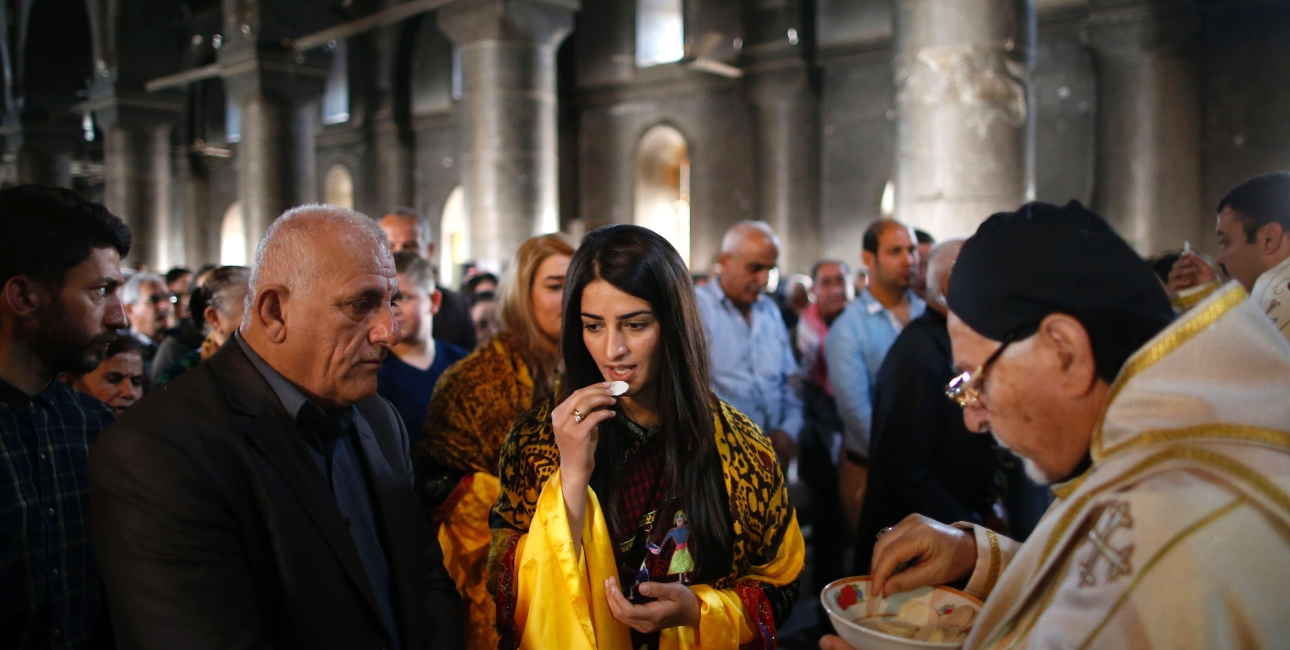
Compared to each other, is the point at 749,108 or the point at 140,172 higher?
the point at 749,108

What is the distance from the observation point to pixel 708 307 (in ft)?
15.4

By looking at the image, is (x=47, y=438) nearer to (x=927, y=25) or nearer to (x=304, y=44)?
(x=927, y=25)

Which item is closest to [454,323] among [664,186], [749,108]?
[749,108]

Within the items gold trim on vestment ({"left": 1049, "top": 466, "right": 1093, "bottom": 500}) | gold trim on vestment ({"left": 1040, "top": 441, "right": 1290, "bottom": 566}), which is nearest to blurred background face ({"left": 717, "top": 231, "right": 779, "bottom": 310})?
gold trim on vestment ({"left": 1049, "top": 466, "right": 1093, "bottom": 500})

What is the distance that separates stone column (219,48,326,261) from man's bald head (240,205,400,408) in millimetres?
11064

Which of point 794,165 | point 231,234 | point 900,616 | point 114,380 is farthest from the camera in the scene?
point 231,234

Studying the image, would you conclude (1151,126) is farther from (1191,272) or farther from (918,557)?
(918,557)

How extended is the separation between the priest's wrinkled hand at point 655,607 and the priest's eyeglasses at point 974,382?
2.57 ft

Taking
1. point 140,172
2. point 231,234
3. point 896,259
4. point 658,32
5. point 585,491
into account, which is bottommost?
point 585,491

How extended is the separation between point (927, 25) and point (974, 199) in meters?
1.16

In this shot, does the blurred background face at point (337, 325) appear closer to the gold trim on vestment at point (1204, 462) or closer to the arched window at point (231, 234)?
the gold trim on vestment at point (1204, 462)

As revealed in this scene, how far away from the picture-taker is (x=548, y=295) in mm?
3188

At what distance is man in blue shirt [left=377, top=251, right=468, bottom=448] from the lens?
139 inches

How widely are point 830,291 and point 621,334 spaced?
396 centimetres
